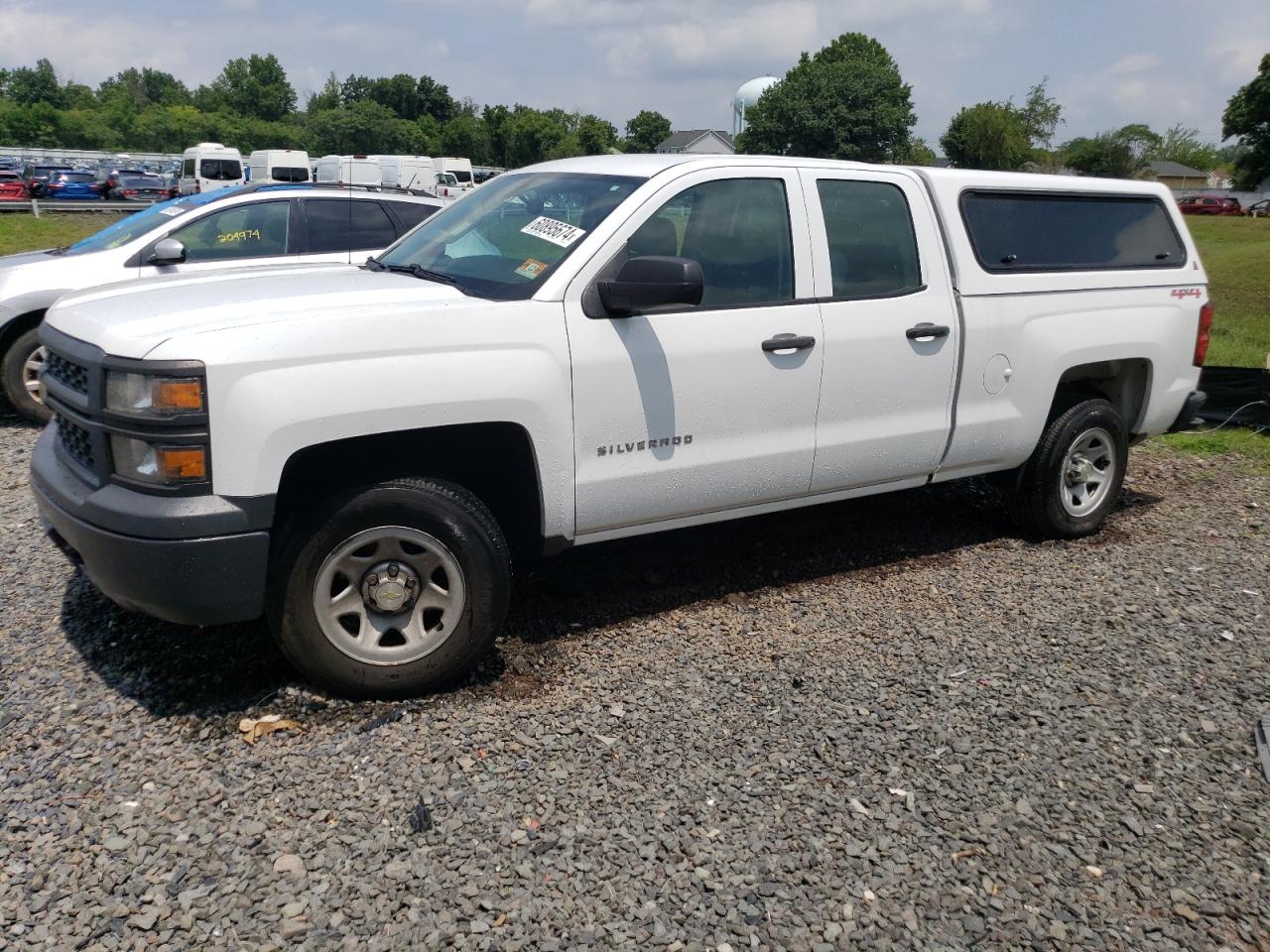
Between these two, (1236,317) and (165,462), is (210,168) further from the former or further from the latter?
(165,462)

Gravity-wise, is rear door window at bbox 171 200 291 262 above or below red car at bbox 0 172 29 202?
below

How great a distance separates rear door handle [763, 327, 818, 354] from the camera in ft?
14.2

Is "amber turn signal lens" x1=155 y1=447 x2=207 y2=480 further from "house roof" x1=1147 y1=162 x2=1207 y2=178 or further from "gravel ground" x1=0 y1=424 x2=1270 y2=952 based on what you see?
"house roof" x1=1147 y1=162 x2=1207 y2=178

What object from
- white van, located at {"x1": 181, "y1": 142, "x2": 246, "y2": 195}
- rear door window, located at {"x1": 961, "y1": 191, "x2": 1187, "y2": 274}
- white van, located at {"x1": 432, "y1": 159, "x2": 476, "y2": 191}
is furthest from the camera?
white van, located at {"x1": 432, "y1": 159, "x2": 476, "y2": 191}

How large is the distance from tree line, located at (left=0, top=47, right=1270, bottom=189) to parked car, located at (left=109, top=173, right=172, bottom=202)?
3874 cm

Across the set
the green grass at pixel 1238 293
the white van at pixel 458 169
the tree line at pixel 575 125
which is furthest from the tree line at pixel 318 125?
the green grass at pixel 1238 293

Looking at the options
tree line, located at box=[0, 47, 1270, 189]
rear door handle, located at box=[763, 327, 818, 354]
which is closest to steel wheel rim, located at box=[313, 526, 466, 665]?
rear door handle, located at box=[763, 327, 818, 354]

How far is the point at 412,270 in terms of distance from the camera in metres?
4.43

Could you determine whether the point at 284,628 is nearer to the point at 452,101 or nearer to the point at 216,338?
the point at 216,338

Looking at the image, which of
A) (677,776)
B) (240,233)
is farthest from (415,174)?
(677,776)

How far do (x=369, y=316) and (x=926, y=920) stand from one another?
2.54 meters

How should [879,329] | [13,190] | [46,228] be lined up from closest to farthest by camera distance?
[879,329] → [46,228] → [13,190]

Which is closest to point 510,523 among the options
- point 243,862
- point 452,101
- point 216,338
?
point 216,338

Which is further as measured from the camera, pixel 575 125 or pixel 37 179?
pixel 575 125
